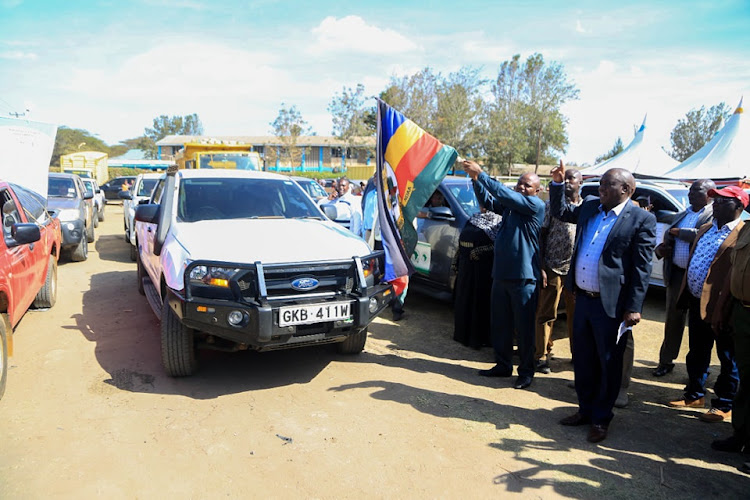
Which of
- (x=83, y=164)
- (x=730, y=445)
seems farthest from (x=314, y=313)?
(x=83, y=164)

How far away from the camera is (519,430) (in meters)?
3.73

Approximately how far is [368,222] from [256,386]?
3.22m

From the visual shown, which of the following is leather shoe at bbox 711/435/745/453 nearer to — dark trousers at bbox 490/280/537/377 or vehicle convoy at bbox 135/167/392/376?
dark trousers at bbox 490/280/537/377

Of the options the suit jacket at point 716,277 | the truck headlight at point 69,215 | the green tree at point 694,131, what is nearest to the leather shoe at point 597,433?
the suit jacket at point 716,277

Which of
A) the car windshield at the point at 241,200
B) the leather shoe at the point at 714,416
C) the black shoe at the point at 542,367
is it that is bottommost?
the black shoe at the point at 542,367

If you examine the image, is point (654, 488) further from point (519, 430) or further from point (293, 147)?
point (293, 147)

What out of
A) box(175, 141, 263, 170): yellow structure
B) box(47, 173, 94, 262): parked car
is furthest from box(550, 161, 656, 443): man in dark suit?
box(175, 141, 263, 170): yellow structure

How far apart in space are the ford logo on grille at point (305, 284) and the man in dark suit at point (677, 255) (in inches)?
128

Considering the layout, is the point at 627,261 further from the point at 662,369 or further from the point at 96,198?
the point at 96,198

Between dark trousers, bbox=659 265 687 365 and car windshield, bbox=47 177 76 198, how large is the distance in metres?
10.9

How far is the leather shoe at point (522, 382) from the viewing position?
14.8 feet

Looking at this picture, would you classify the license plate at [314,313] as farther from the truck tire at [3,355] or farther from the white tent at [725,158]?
the white tent at [725,158]

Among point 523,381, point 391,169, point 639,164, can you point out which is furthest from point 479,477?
point 639,164

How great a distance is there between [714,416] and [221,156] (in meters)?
13.1
